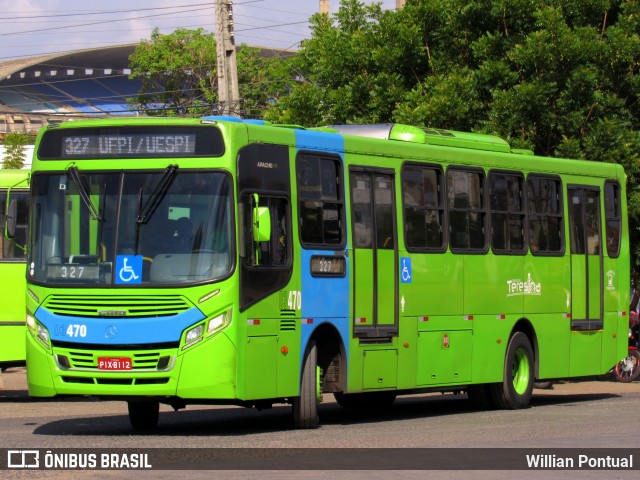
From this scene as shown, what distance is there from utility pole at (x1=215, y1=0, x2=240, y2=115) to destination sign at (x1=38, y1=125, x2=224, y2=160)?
17.7 m

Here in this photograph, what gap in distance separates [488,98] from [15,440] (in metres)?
15.7

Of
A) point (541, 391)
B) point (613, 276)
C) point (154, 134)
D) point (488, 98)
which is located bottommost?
point (541, 391)

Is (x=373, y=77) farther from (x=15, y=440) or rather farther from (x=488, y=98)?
(x=15, y=440)

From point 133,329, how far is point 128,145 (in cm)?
193

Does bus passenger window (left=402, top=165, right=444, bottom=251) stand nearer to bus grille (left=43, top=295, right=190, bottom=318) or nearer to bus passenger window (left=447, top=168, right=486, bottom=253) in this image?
bus passenger window (left=447, top=168, right=486, bottom=253)

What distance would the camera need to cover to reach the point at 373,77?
28.1 metres

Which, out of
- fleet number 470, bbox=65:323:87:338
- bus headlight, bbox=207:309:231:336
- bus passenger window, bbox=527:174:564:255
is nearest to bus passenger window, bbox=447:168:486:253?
bus passenger window, bbox=527:174:564:255

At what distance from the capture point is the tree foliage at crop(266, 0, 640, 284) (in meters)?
25.6

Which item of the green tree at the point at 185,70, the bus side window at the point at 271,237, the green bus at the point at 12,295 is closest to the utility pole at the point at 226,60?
the green bus at the point at 12,295

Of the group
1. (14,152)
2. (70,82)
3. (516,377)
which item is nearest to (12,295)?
(516,377)

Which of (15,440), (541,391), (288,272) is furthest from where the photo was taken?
(541,391)

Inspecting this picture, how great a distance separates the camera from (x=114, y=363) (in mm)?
13773

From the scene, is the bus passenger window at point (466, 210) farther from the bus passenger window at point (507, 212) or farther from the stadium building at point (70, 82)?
the stadium building at point (70, 82)

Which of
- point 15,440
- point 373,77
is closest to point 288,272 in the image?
point 15,440
